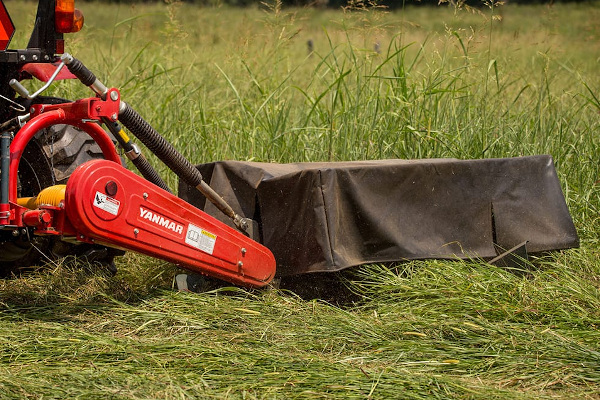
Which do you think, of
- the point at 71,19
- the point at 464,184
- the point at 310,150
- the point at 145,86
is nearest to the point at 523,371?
the point at 464,184

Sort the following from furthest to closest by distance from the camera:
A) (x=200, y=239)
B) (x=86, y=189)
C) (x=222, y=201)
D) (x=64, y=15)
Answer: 1. (x=222, y=201)
2. (x=200, y=239)
3. (x=64, y=15)
4. (x=86, y=189)

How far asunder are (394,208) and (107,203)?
1.01m

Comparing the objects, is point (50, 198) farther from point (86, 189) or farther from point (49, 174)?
point (49, 174)

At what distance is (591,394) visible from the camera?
6.26ft

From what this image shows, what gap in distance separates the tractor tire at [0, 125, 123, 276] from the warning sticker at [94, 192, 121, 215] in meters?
0.47

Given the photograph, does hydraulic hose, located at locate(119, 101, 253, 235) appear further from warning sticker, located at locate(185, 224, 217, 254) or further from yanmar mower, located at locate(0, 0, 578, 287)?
warning sticker, located at locate(185, 224, 217, 254)

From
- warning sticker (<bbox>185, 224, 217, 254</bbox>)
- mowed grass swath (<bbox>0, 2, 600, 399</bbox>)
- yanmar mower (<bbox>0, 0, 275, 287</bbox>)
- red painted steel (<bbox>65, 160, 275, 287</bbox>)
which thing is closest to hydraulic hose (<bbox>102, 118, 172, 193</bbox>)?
yanmar mower (<bbox>0, 0, 275, 287</bbox>)

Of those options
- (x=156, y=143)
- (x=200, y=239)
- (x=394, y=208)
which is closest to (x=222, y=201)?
(x=200, y=239)

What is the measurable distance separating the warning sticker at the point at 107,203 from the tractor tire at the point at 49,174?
1.56 feet

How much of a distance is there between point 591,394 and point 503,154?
2.00 m

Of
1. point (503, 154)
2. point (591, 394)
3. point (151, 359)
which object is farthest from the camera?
point (503, 154)

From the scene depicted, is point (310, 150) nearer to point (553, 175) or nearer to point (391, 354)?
point (553, 175)

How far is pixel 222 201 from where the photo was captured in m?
2.59

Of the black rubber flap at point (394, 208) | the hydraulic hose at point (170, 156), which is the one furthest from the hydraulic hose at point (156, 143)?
the black rubber flap at point (394, 208)
